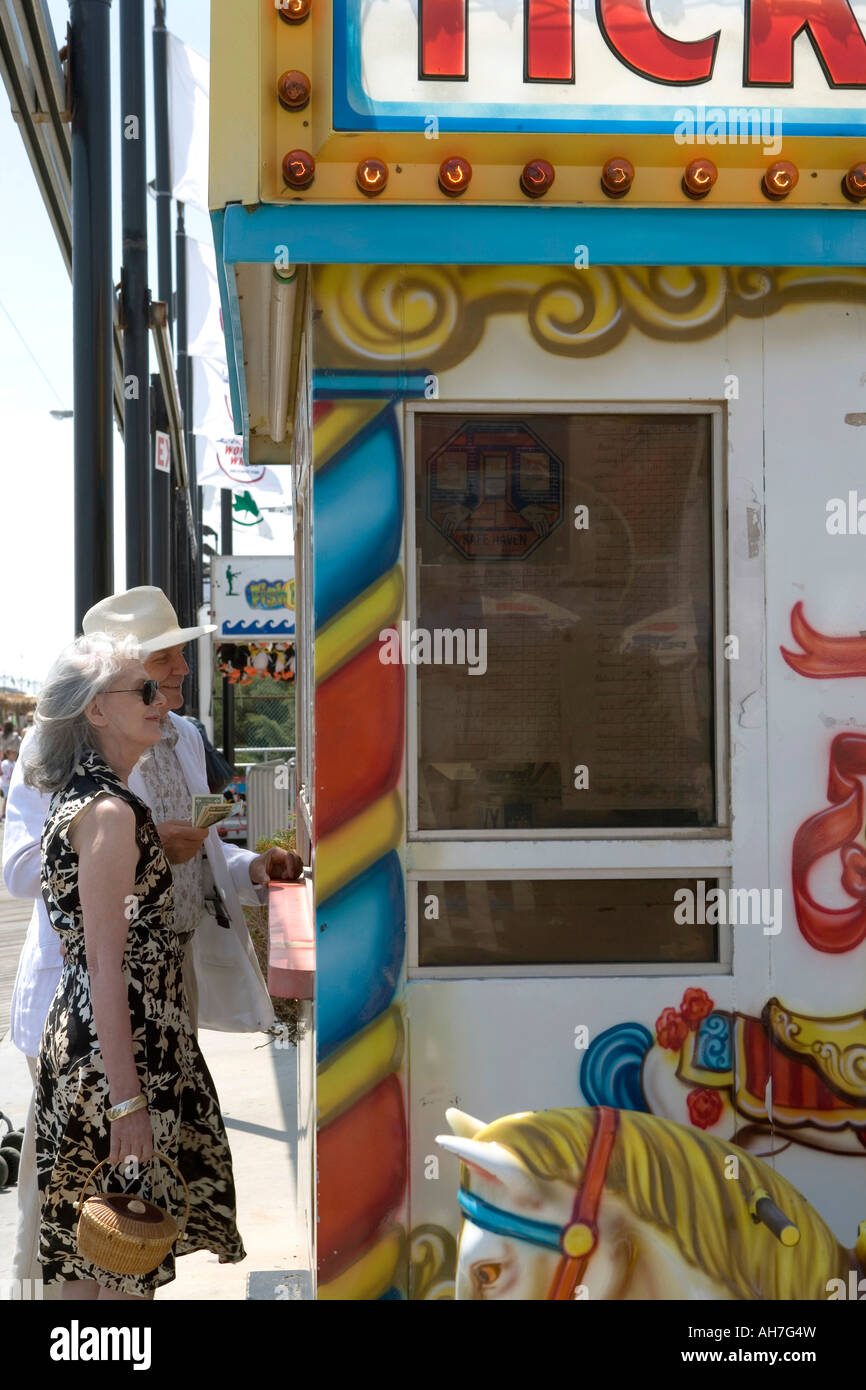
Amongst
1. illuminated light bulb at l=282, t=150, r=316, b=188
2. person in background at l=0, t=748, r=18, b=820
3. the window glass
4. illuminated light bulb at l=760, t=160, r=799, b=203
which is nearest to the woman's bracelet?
the window glass

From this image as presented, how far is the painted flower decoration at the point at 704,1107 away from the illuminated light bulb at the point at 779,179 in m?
2.01

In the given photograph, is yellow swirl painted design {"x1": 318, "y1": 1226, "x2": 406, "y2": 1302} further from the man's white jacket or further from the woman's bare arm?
the man's white jacket

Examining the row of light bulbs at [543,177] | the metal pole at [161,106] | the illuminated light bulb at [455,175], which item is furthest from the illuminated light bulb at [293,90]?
the metal pole at [161,106]

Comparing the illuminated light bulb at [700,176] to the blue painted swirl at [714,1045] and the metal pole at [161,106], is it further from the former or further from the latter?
the metal pole at [161,106]

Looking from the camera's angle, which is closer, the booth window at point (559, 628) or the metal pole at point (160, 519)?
the booth window at point (559, 628)

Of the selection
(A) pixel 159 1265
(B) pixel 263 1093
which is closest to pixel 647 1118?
(A) pixel 159 1265

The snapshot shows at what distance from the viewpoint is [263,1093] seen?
7230mm

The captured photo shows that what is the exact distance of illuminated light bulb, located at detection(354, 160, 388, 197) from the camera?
2.94m

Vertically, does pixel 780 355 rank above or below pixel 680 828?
above

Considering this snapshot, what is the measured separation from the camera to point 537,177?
2.95m

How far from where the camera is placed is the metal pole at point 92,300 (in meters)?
6.16

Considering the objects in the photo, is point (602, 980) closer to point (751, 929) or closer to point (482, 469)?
point (751, 929)

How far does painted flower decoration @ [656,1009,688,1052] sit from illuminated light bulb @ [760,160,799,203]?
1.84 metres
